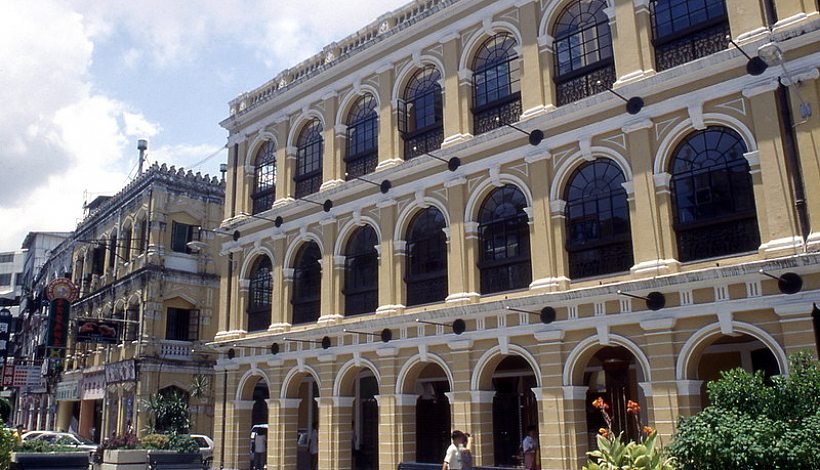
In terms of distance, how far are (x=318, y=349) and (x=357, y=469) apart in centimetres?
477

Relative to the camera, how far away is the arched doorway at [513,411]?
834 inches

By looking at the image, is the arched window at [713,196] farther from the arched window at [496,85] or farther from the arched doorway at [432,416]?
the arched doorway at [432,416]

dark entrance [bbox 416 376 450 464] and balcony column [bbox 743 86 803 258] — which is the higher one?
balcony column [bbox 743 86 803 258]

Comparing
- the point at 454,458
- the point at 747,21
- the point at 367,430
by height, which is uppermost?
the point at 747,21

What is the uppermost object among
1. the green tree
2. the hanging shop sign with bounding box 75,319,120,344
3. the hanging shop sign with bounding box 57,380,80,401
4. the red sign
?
the red sign

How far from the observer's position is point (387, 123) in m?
22.8

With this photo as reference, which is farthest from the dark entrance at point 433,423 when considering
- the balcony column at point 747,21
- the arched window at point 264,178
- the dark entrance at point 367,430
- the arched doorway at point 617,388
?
the balcony column at point 747,21

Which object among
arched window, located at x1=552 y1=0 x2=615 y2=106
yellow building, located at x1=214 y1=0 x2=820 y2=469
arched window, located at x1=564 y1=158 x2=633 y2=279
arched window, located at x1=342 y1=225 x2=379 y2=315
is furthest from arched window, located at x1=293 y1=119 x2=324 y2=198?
arched window, located at x1=564 y1=158 x2=633 y2=279

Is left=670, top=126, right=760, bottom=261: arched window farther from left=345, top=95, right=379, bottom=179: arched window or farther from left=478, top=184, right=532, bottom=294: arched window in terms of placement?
left=345, top=95, right=379, bottom=179: arched window

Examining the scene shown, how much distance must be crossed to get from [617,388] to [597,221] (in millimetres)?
4833

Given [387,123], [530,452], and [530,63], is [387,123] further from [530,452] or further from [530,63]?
[530,452]

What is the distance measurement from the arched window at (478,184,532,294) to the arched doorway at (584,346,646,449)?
9.77ft

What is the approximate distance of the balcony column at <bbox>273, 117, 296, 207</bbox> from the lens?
26062 mm

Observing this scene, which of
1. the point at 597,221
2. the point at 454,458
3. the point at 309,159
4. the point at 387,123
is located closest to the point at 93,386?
the point at 309,159
